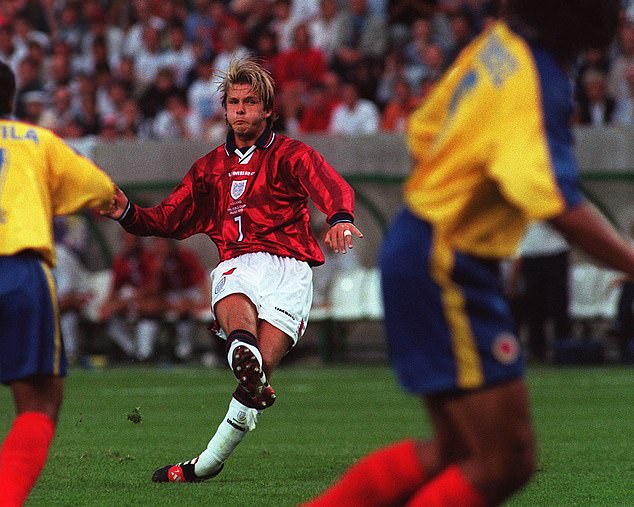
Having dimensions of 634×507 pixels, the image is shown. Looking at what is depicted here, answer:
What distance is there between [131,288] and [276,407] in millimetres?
6410

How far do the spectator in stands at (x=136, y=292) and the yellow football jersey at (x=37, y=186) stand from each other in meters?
12.9

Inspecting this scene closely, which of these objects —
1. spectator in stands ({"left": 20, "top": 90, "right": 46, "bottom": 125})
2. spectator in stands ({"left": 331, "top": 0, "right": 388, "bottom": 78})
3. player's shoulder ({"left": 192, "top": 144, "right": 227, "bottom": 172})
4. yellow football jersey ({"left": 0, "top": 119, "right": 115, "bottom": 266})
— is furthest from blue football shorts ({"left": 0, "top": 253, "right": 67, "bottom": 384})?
spectator in stands ({"left": 20, "top": 90, "right": 46, "bottom": 125})

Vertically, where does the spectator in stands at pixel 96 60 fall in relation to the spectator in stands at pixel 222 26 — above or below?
below

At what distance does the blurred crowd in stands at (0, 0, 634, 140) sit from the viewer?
1839cm

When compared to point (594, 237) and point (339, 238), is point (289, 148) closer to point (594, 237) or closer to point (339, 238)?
point (339, 238)

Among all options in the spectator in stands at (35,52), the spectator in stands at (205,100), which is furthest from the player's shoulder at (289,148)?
the spectator in stands at (35,52)

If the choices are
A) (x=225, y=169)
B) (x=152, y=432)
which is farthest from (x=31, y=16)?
(x=225, y=169)

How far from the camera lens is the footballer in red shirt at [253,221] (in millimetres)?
7418

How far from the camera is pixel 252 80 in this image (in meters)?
7.73

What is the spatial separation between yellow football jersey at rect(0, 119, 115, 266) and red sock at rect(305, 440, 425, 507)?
155cm

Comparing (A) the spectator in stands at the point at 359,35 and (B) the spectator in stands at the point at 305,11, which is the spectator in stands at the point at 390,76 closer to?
(A) the spectator in stands at the point at 359,35

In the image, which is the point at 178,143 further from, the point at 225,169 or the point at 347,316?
the point at 225,169

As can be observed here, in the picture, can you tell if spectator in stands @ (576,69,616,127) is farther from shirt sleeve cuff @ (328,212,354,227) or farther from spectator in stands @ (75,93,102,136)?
shirt sleeve cuff @ (328,212,354,227)

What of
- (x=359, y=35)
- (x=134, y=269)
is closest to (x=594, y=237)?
(x=134, y=269)
